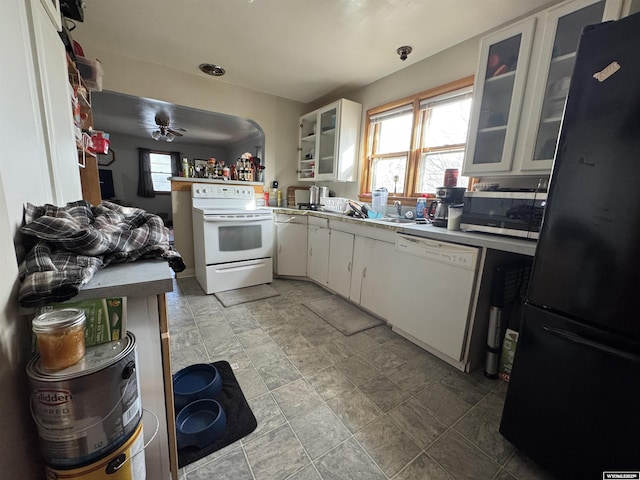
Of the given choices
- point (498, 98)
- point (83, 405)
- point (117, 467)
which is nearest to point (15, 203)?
point (83, 405)

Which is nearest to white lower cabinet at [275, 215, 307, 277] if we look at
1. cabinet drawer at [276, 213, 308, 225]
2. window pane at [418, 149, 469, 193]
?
cabinet drawer at [276, 213, 308, 225]

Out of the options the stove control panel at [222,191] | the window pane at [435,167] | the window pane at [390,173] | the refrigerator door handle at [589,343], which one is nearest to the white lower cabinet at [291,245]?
the stove control panel at [222,191]

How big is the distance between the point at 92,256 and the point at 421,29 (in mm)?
2539

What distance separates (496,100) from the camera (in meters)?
1.75

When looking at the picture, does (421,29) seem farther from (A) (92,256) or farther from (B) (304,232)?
(A) (92,256)

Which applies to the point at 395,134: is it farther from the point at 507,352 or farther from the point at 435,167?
the point at 507,352

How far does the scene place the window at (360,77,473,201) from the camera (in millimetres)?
2260

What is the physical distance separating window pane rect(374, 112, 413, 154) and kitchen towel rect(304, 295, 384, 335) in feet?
5.69

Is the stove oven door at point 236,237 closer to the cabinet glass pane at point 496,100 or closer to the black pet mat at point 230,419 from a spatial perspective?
the black pet mat at point 230,419

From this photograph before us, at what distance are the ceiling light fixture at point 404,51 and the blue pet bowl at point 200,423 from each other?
2931mm

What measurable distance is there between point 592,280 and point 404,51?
2.27 meters

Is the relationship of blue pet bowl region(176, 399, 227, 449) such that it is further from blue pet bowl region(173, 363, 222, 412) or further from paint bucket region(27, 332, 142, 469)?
paint bucket region(27, 332, 142, 469)

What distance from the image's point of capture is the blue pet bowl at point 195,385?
4.13 ft

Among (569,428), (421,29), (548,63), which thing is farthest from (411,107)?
(569,428)
